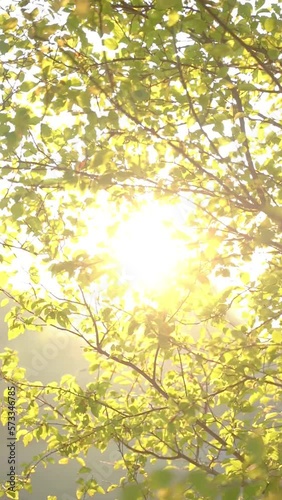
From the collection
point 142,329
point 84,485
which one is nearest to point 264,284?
point 142,329

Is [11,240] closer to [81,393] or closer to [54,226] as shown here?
[54,226]

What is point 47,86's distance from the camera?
3182 millimetres

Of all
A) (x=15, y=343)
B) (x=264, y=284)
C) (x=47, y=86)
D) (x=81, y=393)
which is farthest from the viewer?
(x=15, y=343)

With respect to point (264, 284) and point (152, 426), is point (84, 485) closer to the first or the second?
point (152, 426)

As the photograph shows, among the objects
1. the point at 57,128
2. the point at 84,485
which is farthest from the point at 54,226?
the point at 84,485

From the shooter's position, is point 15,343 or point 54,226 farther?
point 15,343

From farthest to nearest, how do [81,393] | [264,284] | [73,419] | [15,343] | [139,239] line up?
[15,343] < [73,419] < [81,393] < [264,284] < [139,239]

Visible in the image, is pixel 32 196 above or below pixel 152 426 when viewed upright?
above

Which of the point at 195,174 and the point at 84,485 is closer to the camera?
the point at 195,174

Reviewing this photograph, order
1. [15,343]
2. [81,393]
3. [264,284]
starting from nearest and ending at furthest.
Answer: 1. [264,284]
2. [81,393]
3. [15,343]

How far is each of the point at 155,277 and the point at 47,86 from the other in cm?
133

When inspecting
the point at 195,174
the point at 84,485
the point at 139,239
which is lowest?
the point at 84,485

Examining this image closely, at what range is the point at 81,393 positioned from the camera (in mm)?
4336

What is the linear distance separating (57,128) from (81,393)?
2.16 m
